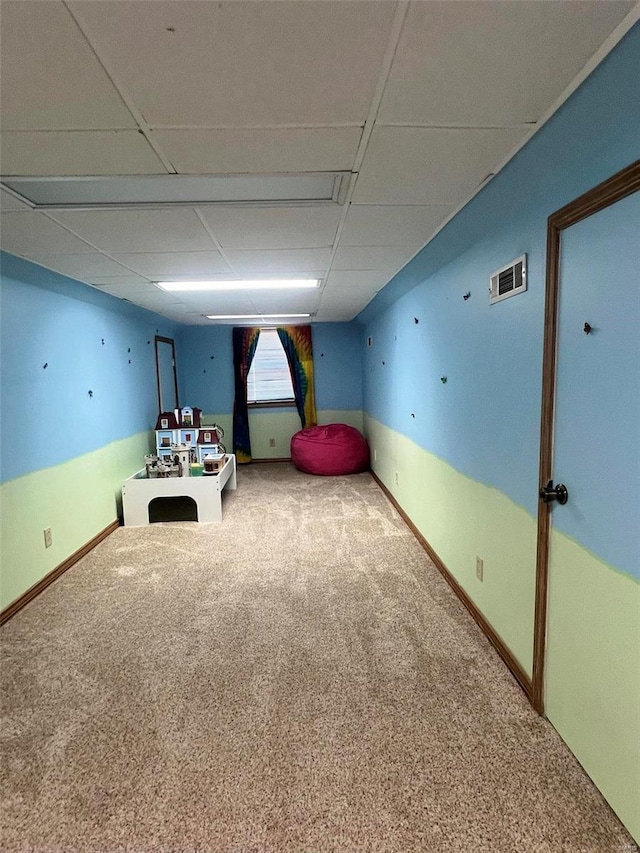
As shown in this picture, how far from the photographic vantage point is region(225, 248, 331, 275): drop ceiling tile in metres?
2.76

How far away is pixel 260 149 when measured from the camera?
151 centimetres

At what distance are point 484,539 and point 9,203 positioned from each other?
270 cm

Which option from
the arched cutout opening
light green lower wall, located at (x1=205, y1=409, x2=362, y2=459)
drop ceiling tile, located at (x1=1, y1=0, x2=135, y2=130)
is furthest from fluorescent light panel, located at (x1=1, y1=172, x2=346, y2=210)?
light green lower wall, located at (x1=205, y1=409, x2=362, y2=459)

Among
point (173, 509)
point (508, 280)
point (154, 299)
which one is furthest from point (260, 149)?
point (173, 509)

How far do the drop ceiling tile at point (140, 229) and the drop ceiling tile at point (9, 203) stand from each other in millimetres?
129

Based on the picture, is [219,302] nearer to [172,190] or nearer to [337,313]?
[337,313]

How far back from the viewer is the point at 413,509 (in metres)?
3.68

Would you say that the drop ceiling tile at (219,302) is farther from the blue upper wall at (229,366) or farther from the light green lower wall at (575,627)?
the light green lower wall at (575,627)

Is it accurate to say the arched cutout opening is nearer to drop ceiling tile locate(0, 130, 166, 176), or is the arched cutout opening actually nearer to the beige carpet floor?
the beige carpet floor

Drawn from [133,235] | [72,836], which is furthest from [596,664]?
[133,235]

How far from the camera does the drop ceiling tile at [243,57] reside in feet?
3.17

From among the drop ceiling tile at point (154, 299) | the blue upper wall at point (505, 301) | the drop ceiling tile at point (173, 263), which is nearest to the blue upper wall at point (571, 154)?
the blue upper wall at point (505, 301)

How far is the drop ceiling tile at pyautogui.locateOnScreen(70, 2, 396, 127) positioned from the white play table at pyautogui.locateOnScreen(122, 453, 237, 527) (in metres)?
3.13

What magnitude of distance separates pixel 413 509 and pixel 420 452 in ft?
1.81
